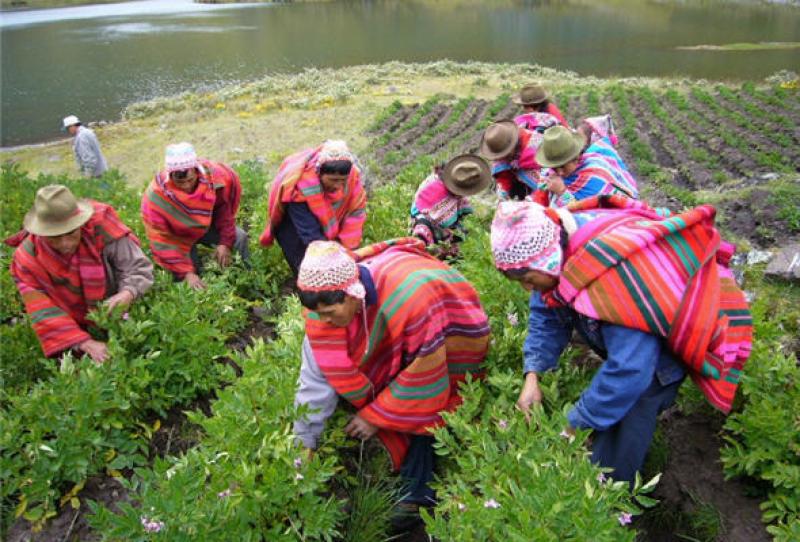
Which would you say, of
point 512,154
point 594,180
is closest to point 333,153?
point 512,154

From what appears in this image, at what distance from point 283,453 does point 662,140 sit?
42.0 ft

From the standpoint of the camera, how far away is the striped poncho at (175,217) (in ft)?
14.9

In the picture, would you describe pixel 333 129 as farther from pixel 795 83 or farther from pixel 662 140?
pixel 795 83

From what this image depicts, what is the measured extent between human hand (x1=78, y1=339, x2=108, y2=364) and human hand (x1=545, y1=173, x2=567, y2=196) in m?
3.06

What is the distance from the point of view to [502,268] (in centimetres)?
221

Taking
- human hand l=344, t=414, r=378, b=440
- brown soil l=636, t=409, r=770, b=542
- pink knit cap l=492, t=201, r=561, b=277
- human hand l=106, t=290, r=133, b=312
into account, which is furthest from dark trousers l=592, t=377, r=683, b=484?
human hand l=106, t=290, r=133, b=312

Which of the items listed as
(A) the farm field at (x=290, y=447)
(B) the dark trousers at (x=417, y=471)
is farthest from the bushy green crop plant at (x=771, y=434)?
(B) the dark trousers at (x=417, y=471)

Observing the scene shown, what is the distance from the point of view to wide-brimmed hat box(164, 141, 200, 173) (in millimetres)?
4358

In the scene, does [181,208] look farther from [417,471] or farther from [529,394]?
[529,394]

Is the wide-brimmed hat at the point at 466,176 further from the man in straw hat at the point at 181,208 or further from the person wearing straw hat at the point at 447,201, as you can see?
the man in straw hat at the point at 181,208

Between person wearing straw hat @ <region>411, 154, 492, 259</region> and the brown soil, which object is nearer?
the brown soil

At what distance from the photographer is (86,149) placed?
11109 millimetres

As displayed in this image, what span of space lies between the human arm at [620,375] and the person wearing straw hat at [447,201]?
97.7 inches

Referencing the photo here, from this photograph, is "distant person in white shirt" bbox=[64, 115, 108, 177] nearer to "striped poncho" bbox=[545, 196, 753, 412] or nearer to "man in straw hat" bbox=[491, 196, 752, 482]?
"man in straw hat" bbox=[491, 196, 752, 482]
